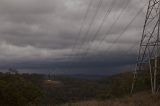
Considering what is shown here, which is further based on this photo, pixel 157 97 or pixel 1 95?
pixel 1 95

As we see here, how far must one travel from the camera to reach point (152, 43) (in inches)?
1128

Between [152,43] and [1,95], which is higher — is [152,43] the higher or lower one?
the higher one

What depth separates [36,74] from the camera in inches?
4892

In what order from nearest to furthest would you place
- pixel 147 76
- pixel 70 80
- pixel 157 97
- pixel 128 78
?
pixel 157 97 → pixel 147 76 → pixel 128 78 → pixel 70 80

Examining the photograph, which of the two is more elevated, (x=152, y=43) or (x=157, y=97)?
(x=152, y=43)

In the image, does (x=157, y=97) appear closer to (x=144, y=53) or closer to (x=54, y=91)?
(x=144, y=53)

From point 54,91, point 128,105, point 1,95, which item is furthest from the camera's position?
point 54,91

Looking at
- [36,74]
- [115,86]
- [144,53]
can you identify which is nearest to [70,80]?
[36,74]

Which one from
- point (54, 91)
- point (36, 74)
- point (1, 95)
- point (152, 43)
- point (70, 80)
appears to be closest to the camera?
point (152, 43)

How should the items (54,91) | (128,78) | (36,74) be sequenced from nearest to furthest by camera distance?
1. (128,78)
2. (54,91)
3. (36,74)

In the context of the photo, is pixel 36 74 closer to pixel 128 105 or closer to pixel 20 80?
pixel 20 80

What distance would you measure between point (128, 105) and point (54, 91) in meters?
92.4

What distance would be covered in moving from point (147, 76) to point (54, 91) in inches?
2397

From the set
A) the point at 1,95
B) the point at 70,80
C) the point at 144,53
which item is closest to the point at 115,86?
the point at 1,95
